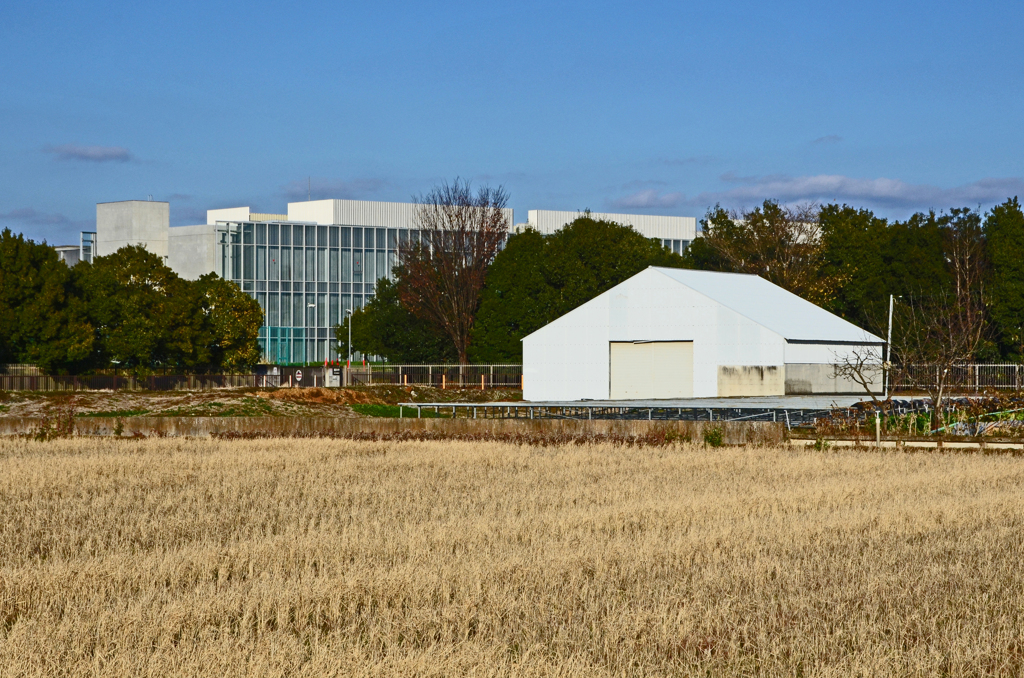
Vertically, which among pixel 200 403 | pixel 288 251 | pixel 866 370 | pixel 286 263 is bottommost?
pixel 200 403

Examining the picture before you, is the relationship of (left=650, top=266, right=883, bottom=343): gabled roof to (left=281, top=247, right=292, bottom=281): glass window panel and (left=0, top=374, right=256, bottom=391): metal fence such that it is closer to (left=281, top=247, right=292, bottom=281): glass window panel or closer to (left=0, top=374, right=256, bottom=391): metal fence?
(left=0, top=374, right=256, bottom=391): metal fence

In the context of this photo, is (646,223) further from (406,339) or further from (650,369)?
(650,369)

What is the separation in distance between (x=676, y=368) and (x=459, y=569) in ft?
138

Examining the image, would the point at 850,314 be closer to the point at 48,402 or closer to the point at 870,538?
the point at 48,402

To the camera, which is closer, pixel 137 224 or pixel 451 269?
pixel 451 269

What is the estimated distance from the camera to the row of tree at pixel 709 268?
226 ft

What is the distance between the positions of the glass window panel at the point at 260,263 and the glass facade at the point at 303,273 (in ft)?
0.18

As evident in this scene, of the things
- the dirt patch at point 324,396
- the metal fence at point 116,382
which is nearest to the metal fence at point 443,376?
the metal fence at point 116,382

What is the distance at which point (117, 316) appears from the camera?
6147cm

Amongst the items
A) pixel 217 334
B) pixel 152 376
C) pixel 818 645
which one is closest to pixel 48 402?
pixel 152 376

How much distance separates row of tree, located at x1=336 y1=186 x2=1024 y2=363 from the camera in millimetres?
69000

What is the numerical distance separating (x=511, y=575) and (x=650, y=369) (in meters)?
43.0

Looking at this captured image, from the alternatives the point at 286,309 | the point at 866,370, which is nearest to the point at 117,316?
the point at 866,370

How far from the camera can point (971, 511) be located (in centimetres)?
1572
